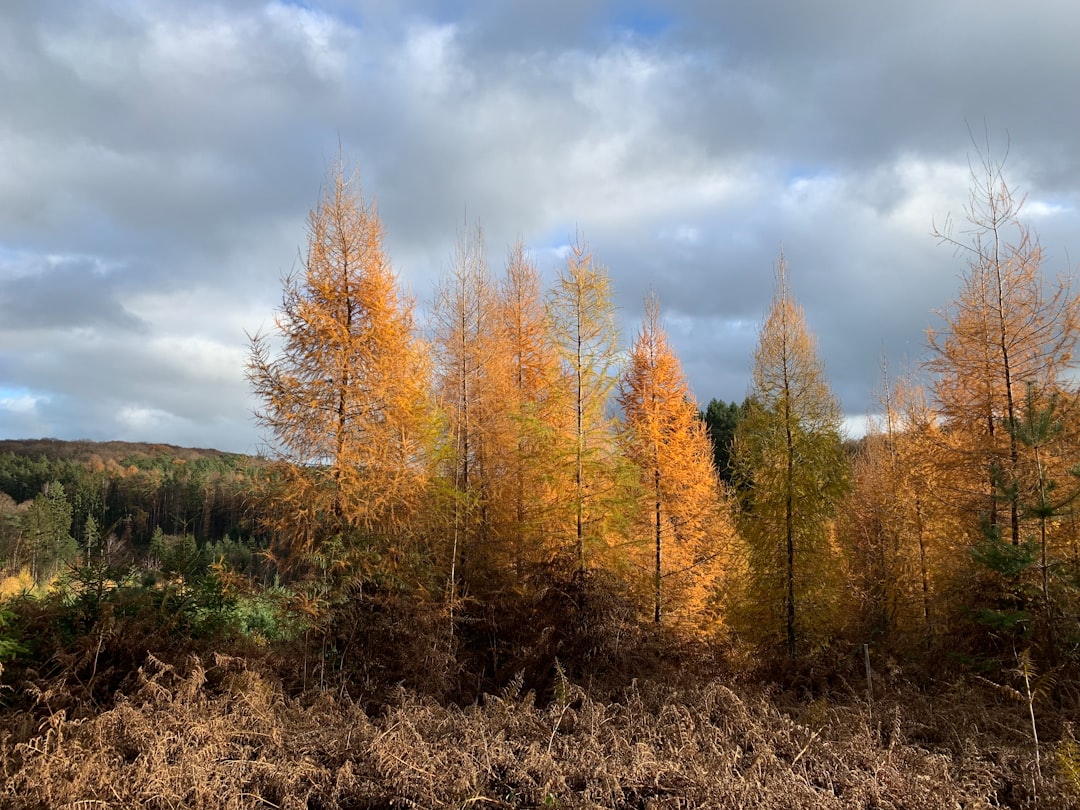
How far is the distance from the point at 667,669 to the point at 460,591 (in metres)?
4.23

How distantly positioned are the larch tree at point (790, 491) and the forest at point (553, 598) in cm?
7

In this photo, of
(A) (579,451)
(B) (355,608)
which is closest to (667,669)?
(A) (579,451)

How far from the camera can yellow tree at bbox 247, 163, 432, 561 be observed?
472 inches

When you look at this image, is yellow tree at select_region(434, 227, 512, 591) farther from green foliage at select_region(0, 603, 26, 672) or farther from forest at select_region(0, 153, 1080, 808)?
green foliage at select_region(0, 603, 26, 672)

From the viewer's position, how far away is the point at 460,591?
45.6 feet

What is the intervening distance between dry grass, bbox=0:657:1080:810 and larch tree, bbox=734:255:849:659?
8120 mm

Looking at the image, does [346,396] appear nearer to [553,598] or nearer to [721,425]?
[553,598]

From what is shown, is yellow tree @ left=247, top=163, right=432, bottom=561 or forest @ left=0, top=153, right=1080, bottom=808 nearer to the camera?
forest @ left=0, top=153, right=1080, bottom=808

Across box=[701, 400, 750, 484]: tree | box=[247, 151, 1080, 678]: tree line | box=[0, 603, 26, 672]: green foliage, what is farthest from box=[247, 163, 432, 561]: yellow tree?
box=[701, 400, 750, 484]: tree

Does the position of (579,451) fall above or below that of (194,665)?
above

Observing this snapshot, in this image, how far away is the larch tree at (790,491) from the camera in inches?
602

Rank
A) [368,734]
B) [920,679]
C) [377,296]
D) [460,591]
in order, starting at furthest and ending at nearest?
[460,591], [377,296], [920,679], [368,734]

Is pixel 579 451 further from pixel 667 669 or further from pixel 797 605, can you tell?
pixel 797 605

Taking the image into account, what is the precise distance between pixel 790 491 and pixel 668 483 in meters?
2.94
